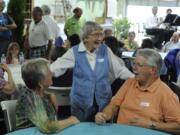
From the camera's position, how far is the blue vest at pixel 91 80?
3.29 meters

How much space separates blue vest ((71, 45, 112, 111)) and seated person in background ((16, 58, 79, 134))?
64 cm

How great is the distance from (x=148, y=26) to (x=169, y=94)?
32.4ft

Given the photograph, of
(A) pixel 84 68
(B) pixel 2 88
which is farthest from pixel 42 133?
(B) pixel 2 88

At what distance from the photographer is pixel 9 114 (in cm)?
263

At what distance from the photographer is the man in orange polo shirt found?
2707 mm

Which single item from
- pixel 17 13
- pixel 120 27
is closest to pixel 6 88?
pixel 17 13

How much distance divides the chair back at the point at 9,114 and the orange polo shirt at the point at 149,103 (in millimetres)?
765

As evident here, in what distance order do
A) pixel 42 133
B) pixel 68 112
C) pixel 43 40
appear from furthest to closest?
pixel 43 40 → pixel 68 112 → pixel 42 133

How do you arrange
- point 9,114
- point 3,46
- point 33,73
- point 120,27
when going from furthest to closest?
1. point 120,27
2. point 3,46
3. point 9,114
4. point 33,73

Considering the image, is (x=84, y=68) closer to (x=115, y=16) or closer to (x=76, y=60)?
(x=76, y=60)

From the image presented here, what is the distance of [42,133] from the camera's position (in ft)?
7.36

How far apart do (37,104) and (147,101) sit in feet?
2.75

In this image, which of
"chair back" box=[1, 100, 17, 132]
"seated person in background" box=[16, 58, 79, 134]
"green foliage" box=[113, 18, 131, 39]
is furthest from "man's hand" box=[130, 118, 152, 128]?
"green foliage" box=[113, 18, 131, 39]

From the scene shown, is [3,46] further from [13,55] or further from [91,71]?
[91,71]
